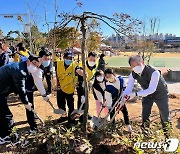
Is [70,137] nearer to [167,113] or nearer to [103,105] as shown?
[103,105]

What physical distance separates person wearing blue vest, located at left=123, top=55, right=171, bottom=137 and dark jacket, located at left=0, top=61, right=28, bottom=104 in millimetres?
1508

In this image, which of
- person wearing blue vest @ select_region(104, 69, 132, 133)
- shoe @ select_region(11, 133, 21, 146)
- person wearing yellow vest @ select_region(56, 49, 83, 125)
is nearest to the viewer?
shoe @ select_region(11, 133, 21, 146)

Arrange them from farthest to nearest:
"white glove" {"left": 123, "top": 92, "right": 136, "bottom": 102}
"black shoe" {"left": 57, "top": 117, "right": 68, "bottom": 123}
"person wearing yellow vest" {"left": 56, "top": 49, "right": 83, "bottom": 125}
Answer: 1. "black shoe" {"left": 57, "top": 117, "right": 68, "bottom": 123}
2. "person wearing yellow vest" {"left": 56, "top": 49, "right": 83, "bottom": 125}
3. "white glove" {"left": 123, "top": 92, "right": 136, "bottom": 102}

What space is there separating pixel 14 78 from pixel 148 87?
1961mm

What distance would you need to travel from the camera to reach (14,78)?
363cm

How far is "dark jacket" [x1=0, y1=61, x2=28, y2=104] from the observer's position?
143 inches

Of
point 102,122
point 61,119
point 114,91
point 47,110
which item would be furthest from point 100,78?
point 47,110

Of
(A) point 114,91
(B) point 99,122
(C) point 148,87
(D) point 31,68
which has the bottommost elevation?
(B) point 99,122

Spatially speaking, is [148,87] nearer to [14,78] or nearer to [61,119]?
[14,78]

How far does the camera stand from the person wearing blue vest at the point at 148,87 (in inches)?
141

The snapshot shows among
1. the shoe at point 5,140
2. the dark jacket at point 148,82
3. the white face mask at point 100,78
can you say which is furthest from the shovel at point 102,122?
the shoe at point 5,140

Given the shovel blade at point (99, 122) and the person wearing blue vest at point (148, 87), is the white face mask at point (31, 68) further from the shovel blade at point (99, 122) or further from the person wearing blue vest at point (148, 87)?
the person wearing blue vest at point (148, 87)

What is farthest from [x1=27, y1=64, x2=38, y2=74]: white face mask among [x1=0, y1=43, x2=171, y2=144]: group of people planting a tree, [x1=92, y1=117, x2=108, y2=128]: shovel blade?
[x1=92, y1=117, x2=108, y2=128]: shovel blade

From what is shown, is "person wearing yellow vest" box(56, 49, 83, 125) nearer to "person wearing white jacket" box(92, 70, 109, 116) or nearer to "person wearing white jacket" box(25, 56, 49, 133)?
"person wearing white jacket" box(92, 70, 109, 116)
